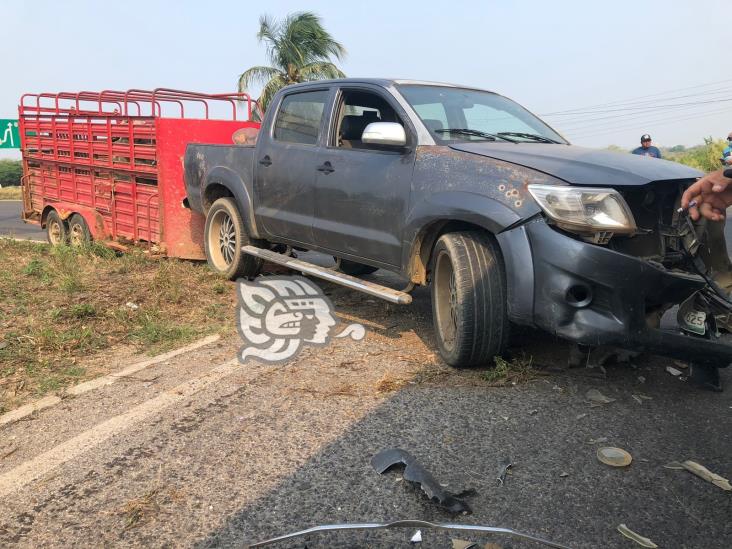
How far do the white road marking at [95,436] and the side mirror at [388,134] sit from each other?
1839mm

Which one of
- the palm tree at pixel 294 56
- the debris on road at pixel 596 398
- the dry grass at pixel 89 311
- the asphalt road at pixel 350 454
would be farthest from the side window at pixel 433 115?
the palm tree at pixel 294 56

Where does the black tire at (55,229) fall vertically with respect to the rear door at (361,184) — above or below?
below

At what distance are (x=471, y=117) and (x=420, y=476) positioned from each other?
2915mm

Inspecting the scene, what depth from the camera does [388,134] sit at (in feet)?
13.9

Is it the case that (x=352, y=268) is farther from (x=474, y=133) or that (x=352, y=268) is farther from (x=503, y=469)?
(x=503, y=469)

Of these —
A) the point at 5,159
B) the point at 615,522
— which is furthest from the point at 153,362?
the point at 5,159

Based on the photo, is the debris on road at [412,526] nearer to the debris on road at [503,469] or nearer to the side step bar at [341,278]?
the debris on road at [503,469]

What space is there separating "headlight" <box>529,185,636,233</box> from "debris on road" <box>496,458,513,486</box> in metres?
1.26

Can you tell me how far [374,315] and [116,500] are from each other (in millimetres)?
3170

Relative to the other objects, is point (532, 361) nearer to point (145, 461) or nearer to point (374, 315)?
point (374, 315)

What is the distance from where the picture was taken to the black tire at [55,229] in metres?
9.27

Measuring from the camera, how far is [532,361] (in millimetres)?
4164

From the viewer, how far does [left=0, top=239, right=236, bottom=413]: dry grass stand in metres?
4.28

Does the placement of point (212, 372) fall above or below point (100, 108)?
below
